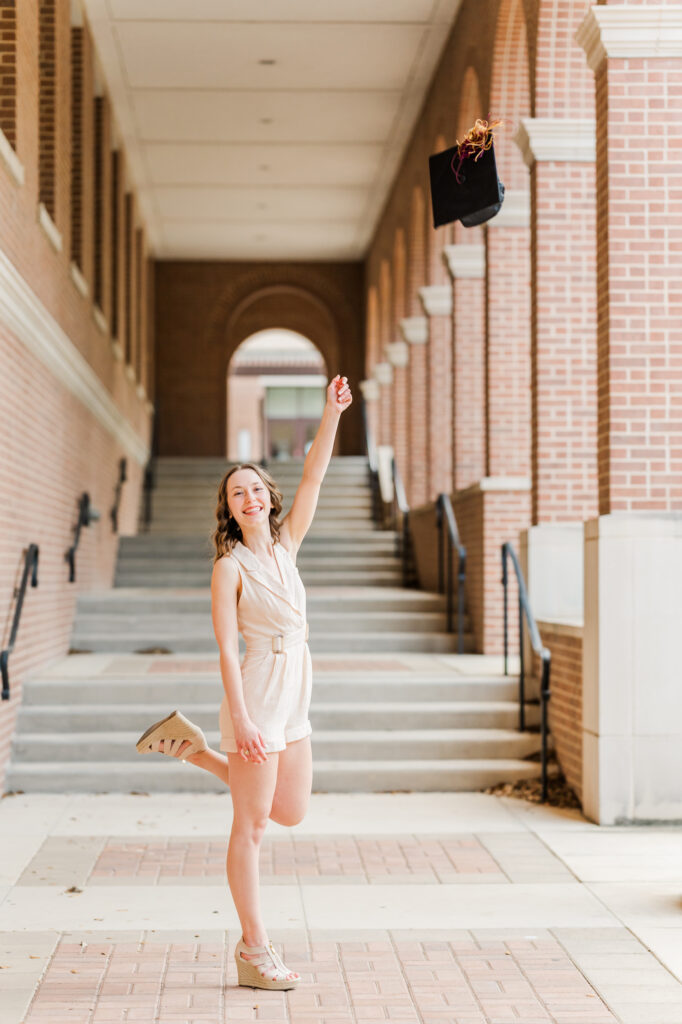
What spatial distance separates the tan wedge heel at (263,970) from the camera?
402 cm

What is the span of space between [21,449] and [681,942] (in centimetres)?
526

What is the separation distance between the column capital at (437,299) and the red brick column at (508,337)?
3.39 m

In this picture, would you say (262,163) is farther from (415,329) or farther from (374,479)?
(374,479)

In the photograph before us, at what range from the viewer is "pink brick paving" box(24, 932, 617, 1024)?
3.82 m

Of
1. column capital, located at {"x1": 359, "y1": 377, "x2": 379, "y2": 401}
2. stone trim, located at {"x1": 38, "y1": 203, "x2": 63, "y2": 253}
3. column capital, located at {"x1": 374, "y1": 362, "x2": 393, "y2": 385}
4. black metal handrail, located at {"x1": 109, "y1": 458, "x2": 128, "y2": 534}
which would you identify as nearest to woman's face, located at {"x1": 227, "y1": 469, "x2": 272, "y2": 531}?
stone trim, located at {"x1": 38, "y1": 203, "x2": 63, "y2": 253}

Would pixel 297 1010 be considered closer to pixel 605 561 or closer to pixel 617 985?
pixel 617 985

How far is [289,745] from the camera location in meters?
4.10

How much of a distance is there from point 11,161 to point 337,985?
213 inches

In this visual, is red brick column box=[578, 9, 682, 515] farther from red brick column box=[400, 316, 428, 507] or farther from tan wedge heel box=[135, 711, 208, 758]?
red brick column box=[400, 316, 428, 507]

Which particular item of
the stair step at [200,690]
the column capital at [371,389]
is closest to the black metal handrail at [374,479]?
the column capital at [371,389]

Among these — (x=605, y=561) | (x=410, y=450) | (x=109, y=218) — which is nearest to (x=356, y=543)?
(x=410, y=450)

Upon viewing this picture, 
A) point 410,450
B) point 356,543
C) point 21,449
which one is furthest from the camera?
point 410,450

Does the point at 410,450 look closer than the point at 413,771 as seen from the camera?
No

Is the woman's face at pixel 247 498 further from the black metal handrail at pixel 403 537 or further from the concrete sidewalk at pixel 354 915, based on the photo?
the black metal handrail at pixel 403 537
